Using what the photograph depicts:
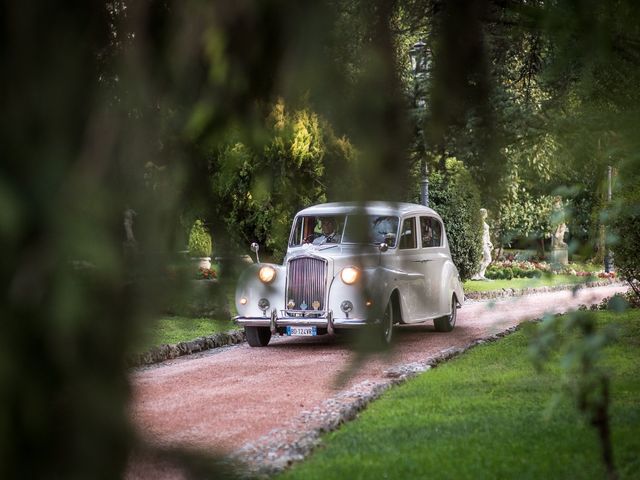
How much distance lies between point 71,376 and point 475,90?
26.5 inches

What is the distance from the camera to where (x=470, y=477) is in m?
4.51

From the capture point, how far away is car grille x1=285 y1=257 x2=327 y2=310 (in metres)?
11.0

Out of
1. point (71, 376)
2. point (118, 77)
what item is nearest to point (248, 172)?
point (118, 77)

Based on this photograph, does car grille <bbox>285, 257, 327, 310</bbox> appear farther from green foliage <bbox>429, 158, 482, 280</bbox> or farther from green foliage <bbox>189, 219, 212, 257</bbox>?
green foliage <bbox>189, 219, 212, 257</bbox>

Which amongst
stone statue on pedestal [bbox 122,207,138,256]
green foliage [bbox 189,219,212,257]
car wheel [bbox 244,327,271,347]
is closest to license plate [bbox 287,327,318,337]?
car wheel [bbox 244,327,271,347]

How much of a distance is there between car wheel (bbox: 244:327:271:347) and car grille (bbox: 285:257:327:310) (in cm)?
62

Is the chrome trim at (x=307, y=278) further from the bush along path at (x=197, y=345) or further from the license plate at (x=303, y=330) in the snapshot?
the bush along path at (x=197, y=345)

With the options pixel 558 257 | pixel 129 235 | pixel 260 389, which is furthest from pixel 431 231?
pixel 129 235

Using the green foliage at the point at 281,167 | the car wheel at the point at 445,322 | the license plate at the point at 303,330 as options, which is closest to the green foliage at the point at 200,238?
the green foliage at the point at 281,167

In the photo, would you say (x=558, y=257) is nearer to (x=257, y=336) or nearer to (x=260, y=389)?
(x=260, y=389)

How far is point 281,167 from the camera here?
5.30ft

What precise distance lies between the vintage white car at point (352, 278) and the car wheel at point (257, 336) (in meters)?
0.01

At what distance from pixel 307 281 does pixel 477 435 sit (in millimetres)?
5798

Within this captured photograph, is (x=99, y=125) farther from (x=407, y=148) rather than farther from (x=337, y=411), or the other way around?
(x=337, y=411)
